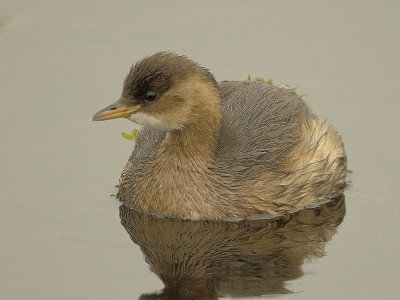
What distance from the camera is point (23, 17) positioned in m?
15.1

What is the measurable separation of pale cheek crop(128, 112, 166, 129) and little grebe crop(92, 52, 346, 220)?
0.01m

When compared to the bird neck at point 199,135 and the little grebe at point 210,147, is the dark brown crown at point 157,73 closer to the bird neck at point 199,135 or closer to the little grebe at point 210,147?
the little grebe at point 210,147

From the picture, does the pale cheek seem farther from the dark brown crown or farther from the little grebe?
the dark brown crown

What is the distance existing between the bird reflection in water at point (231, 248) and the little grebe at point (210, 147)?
14 centimetres

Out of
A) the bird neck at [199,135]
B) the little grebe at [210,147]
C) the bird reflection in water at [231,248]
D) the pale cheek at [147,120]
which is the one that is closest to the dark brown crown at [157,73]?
the little grebe at [210,147]

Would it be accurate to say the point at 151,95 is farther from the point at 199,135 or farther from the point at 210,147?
the point at 210,147

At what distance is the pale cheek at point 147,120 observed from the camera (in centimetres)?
1099

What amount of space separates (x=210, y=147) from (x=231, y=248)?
1.17m

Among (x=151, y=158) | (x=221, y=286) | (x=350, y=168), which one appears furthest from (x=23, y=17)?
(x=221, y=286)

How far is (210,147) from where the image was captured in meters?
11.4

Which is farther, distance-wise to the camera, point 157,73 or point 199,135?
point 199,135

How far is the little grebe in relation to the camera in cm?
1092

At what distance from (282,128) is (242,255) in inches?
63.6

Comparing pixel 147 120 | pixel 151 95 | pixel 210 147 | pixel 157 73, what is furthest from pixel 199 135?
pixel 157 73
